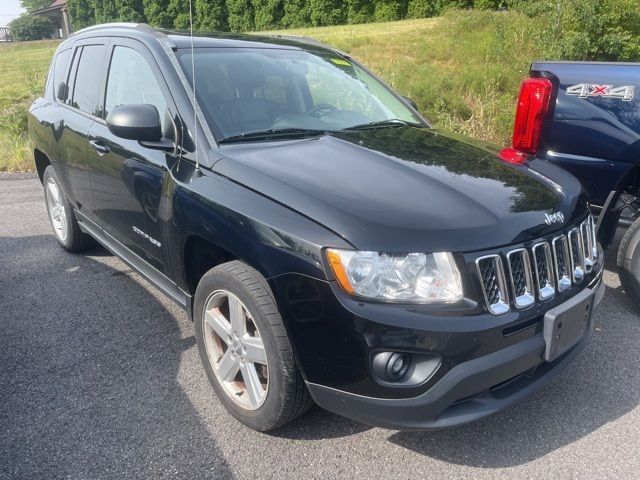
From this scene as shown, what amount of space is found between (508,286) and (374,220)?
0.58 metres

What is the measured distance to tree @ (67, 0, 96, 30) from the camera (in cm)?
4745

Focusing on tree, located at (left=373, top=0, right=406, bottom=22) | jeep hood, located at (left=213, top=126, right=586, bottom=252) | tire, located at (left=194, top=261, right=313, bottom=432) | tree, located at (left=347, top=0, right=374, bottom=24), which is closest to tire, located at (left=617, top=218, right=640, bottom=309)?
jeep hood, located at (left=213, top=126, right=586, bottom=252)

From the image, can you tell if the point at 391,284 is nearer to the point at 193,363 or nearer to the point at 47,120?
the point at 193,363

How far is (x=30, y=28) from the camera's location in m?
62.5

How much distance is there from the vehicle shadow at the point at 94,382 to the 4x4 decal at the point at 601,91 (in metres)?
2.91

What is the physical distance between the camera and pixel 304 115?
3.33 meters

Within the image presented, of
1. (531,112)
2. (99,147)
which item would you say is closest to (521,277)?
(531,112)

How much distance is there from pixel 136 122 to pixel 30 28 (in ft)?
232

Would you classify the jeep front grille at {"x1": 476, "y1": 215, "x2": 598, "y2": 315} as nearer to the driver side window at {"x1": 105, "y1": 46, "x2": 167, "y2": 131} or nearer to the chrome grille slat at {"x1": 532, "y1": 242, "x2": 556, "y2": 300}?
the chrome grille slat at {"x1": 532, "y1": 242, "x2": 556, "y2": 300}

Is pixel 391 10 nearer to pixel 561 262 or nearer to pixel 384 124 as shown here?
pixel 384 124

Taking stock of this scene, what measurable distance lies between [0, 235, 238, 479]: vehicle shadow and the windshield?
142cm

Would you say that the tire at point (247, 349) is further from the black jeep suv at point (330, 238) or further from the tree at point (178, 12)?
the tree at point (178, 12)

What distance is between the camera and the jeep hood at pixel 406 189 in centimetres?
219

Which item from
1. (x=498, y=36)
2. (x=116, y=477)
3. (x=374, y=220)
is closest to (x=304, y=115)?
(x=374, y=220)
